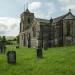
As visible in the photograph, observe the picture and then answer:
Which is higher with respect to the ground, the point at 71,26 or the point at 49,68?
the point at 71,26

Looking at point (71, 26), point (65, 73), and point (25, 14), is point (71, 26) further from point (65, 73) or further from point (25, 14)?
point (65, 73)

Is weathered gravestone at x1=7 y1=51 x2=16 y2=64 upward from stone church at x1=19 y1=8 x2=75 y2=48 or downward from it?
downward

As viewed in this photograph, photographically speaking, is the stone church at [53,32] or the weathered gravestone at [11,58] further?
the stone church at [53,32]

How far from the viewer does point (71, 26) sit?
165 feet

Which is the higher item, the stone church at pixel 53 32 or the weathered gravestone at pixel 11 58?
the stone church at pixel 53 32

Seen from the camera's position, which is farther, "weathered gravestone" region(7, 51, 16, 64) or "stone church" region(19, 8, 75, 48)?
"stone church" region(19, 8, 75, 48)

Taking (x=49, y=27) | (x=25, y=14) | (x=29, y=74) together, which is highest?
(x=25, y=14)

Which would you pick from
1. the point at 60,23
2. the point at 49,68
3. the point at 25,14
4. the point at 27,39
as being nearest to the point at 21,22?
the point at 25,14

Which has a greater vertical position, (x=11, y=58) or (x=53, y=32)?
(x=53, y=32)

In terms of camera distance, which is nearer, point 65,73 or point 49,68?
point 65,73

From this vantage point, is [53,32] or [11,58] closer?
[11,58]

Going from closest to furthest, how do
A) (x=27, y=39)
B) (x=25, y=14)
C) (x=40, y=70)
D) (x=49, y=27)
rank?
1. (x=40, y=70)
2. (x=49, y=27)
3. (x=27, y=39)
4. (x=25, y=14)

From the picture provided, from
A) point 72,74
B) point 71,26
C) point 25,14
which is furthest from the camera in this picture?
point 25,14

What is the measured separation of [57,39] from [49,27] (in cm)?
415
